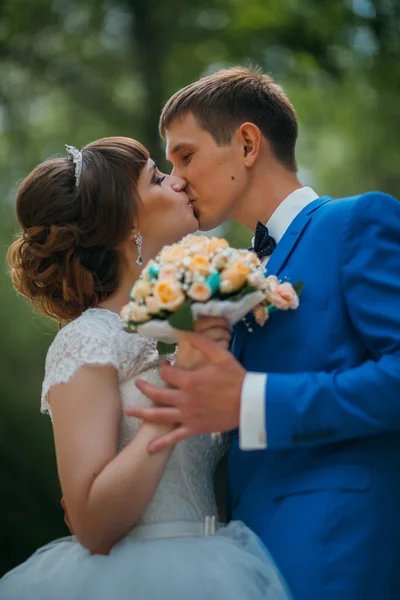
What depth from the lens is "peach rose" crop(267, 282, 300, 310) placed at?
2648mm

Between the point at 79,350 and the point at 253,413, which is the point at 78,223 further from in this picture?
the point at 253,413

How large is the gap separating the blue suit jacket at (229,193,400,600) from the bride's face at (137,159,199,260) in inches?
24.7

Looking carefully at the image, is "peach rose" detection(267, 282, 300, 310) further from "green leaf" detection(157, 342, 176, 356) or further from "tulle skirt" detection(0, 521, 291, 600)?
"tulle skirt" detection(0, 521, 291, 600)

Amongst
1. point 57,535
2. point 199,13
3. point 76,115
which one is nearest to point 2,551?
point 57,535

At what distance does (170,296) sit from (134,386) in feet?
1.90

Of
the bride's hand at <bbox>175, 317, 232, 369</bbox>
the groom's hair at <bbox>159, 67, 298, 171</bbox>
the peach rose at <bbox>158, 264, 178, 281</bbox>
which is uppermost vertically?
the groom's hair at <bbox>159, 67, 298, 171</bbox>

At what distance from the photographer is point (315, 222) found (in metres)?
2.90

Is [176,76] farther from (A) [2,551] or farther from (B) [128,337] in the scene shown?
(B) [128,337]

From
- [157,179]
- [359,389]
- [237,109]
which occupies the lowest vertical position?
[359,389]

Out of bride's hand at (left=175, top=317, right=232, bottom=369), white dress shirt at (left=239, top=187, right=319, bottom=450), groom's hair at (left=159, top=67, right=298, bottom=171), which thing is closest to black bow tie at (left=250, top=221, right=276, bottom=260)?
groom's hair at (left=159, top=67, right=298, bottom=171)

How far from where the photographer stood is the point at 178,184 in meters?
3.37

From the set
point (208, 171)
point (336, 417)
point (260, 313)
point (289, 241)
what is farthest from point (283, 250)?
point (336, 417)

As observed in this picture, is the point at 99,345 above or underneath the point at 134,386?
above

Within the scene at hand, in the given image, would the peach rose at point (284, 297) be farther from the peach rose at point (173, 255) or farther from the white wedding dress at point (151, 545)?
the white wedding dress at point (151, 545)
